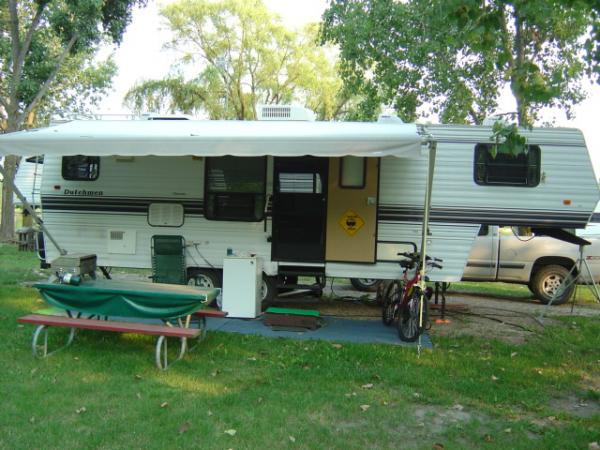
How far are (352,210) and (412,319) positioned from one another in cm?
192

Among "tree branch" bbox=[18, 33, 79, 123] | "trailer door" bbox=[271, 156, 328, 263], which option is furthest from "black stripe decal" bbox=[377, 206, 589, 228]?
"tree branch" bbox=[18, 33, 79, 123]

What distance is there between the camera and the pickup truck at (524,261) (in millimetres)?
9650

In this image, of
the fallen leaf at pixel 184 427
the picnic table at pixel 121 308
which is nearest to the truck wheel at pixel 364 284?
the picnic table at pixel 121 308

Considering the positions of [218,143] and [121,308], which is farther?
[218,143]

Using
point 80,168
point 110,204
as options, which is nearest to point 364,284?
point 110,204

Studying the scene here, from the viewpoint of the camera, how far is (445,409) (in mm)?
4504

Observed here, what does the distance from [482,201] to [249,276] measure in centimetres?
324

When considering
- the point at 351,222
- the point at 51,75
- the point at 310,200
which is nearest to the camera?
the point at 351,222

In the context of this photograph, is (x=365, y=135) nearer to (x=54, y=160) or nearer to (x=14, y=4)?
(x=54, y=160)

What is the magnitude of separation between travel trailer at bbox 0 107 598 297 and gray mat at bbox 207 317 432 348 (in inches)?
28.9

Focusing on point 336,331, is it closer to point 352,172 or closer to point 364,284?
point 352,172

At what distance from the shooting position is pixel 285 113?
340 inches

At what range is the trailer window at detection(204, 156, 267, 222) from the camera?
313 inches

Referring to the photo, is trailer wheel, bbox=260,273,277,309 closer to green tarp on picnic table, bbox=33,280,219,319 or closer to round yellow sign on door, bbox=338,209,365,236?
round yellow sign on door, bbox=338,209,365,236
